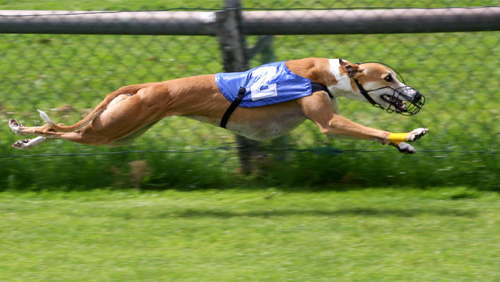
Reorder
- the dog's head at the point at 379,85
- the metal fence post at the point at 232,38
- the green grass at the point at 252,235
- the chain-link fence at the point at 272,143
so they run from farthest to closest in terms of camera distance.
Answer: the chain-link fence at the point at 272,143
the metal fence post at the point at 232,38
the dog's head at the point at 379,85
the green grass at the point at 252,235

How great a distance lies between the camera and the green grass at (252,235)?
12.6 feet

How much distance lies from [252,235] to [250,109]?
2.86 feet

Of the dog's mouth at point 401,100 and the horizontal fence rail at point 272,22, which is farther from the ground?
the horizontal fence rail at point 272,22

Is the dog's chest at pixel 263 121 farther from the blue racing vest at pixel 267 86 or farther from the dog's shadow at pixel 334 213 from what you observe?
the dog's shadow at pixel 334 213

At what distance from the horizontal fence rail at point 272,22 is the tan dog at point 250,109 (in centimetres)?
37

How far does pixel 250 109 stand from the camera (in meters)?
4.80

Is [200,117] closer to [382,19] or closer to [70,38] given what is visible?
[382,19]

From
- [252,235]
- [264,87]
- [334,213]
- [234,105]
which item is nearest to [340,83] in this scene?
[264,87]

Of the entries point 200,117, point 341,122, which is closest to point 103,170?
point 200,117

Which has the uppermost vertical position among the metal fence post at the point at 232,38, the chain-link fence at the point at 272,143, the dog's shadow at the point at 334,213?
the metal fence post at the point at 232,38

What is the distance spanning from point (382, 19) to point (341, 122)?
849 millimetres

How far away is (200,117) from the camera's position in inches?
193

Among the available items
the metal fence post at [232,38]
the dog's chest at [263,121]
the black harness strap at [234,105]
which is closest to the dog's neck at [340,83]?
the dog's chest at [263,121]

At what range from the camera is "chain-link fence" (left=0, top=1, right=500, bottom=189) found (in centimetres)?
532
